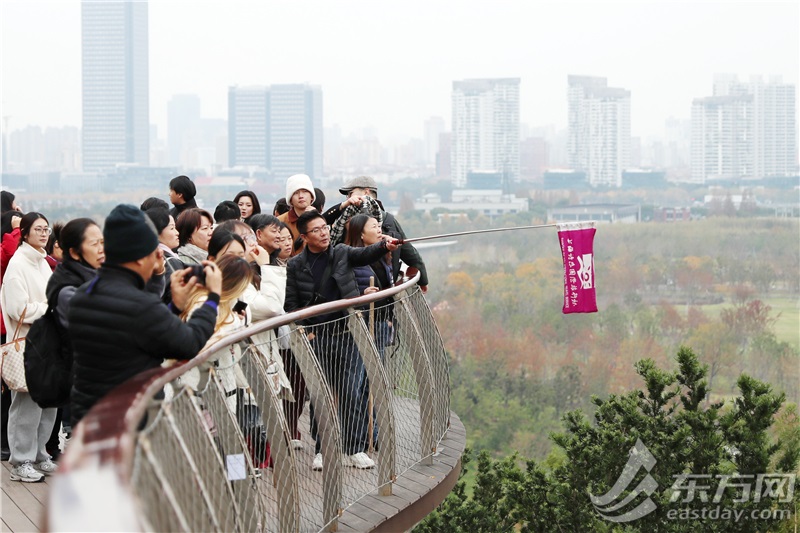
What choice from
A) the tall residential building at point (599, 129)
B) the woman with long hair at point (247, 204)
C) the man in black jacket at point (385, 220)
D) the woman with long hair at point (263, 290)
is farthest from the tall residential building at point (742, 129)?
the woman with long hair at point (263, 290)

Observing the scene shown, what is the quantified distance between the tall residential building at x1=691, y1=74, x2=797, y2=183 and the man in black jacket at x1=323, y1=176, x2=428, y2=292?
453 ft

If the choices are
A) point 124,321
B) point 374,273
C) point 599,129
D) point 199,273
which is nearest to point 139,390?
point 124,321

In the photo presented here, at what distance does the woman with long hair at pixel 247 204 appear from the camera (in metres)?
7.08

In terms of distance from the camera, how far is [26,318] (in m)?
5.11

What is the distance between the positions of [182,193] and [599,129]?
150 metres

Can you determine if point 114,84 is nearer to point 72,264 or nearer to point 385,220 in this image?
point 385,220

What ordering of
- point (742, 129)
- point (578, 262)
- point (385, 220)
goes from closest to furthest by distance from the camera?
point (385, 220), point (578, 262), point (742, 129)

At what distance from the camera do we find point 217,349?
345cm

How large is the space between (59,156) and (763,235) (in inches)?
3276

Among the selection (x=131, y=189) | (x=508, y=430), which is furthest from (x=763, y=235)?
(x=131, y=189)

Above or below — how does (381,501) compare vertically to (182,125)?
below

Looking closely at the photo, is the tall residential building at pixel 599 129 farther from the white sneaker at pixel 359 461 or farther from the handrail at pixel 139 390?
the handrail at pixel 139 390

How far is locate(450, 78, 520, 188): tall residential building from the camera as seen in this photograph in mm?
151000

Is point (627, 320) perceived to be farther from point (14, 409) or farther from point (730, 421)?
point (14, 409)
